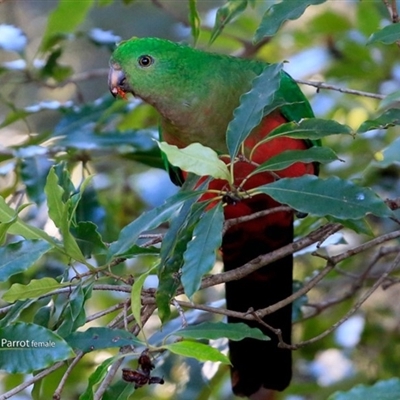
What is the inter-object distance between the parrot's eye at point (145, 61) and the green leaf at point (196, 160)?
670mm

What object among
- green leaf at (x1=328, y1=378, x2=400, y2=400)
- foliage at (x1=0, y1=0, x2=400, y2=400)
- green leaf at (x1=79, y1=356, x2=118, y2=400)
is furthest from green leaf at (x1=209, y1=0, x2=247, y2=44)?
green leaf at (x1=328, y1=378, x2=400, y2=400)

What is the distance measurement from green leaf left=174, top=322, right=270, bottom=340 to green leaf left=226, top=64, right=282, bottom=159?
33 cm

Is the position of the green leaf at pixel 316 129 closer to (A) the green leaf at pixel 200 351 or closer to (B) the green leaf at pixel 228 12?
(A) the green leaf at pixel 200 351

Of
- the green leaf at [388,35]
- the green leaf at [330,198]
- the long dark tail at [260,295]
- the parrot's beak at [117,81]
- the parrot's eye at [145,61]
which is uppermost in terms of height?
the parrot's eye at [145,61]

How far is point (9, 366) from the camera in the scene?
1309 millimetres

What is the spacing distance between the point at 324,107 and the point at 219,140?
4.22ft

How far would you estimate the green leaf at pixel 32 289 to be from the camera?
1.39 m

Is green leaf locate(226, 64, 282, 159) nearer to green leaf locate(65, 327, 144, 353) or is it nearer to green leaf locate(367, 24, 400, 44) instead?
green leaf locate(367, 24, 400, 44)

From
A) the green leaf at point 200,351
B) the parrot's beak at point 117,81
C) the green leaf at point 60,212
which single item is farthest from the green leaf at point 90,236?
the parrot's beak at point 117,81

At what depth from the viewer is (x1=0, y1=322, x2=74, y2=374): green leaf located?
127cm

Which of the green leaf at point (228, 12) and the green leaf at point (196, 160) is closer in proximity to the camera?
the green leaf at point (196, 160)

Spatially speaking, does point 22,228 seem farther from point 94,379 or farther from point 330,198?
point 330,198

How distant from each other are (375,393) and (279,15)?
857 mm

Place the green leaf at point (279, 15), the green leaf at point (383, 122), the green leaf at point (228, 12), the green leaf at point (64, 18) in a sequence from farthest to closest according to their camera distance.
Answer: the green leaf at point (64, 18) → the green leaf at point (228, 12) → the green leaf at point (279, 15) → the green leaf at point (383, 122)
